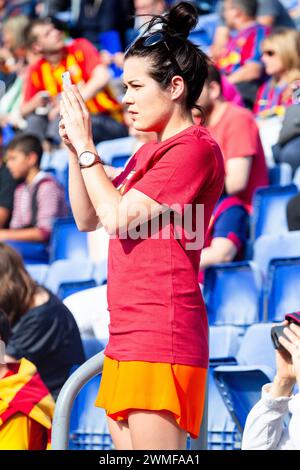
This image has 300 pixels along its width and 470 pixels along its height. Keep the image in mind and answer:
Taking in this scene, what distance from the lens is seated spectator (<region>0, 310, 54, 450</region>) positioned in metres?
3.11

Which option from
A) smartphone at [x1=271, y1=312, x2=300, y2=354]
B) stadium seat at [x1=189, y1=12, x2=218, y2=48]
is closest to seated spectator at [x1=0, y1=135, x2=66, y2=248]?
stadium seat at [x1=189, y1=12, x2=218, y2=48]

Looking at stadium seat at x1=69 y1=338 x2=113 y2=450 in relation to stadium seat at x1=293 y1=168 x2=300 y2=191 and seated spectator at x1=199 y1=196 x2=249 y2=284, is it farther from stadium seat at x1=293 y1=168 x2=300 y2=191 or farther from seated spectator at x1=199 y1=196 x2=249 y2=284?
stadium seat at x1=293 y1=168 x2=300 y2=191

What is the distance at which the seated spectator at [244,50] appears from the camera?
279 inches

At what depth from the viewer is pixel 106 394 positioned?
2262mm

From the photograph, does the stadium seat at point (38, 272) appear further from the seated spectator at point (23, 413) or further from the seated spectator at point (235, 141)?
the seated spectator at point (23, 413)

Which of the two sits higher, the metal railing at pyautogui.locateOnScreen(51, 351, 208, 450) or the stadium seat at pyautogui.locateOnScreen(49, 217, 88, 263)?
the stadium seat at pyautogui.locateOnScreen(49, 217, 88, 263)

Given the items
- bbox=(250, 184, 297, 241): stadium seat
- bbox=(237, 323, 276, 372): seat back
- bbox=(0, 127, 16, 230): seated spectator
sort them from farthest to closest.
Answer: bbox=(0, 127, 16, 230): seated spectator < bbox=(250, 184, 297, 241): stadium seat < bbox=(237, 323, 276, 372): seat back

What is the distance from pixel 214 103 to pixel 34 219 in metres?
1.45

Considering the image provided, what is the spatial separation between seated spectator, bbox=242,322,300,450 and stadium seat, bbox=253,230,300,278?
1954 millimetres

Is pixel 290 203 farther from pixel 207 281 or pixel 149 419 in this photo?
pixel 149 419

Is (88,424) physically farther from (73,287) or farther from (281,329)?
(281,329)

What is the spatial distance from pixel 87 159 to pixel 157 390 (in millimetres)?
525

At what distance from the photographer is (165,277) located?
221cm

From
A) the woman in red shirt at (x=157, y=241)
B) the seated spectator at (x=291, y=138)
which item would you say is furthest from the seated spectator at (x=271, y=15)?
the woman in red shirt at (x=157, y=241)
